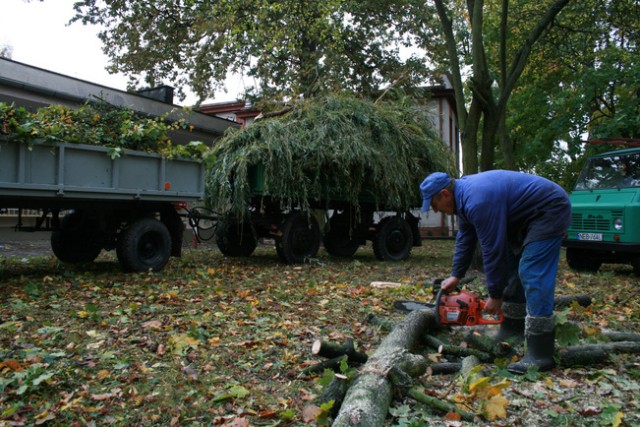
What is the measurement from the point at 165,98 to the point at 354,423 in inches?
713

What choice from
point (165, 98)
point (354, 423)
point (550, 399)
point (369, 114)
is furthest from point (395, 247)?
point (165, 98)

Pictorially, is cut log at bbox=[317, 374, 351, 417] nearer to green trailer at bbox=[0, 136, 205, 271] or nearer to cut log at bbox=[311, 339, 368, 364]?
cut log at bbox=[311, 339, 368, 364]

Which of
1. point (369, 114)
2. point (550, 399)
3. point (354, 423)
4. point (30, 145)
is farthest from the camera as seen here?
point (369, 114)

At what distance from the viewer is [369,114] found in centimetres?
980

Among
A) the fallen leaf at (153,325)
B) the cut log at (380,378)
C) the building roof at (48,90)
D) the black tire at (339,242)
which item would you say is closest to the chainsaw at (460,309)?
the cut log at (380,378)

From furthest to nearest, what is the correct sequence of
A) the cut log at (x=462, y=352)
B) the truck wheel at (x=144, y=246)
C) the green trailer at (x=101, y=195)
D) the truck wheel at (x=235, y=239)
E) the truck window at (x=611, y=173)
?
1. the truck wheel at (x=235, y=239)
2. the truck window at (x=611, y=173)
3. the truck wheel at (x=144, y=246)
4. the green trailer at (x=101, y=195)
5. the cut log at (x=462, y=352)

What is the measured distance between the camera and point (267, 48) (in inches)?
575

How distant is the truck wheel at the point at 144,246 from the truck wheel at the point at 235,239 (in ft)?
6.32

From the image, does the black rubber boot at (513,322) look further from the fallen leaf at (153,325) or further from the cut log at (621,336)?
the fallen leaf at (153,325)

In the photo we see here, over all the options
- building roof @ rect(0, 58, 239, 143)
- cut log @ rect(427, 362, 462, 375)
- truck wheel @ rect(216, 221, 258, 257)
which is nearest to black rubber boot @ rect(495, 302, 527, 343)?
cut log @ rect(427, 362, 462, 375)

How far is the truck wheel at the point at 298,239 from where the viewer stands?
942 cm

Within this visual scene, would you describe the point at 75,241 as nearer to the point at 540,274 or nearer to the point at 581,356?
the point at 540,274

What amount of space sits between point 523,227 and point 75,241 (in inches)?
291

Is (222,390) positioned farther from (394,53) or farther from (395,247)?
(394,53)
